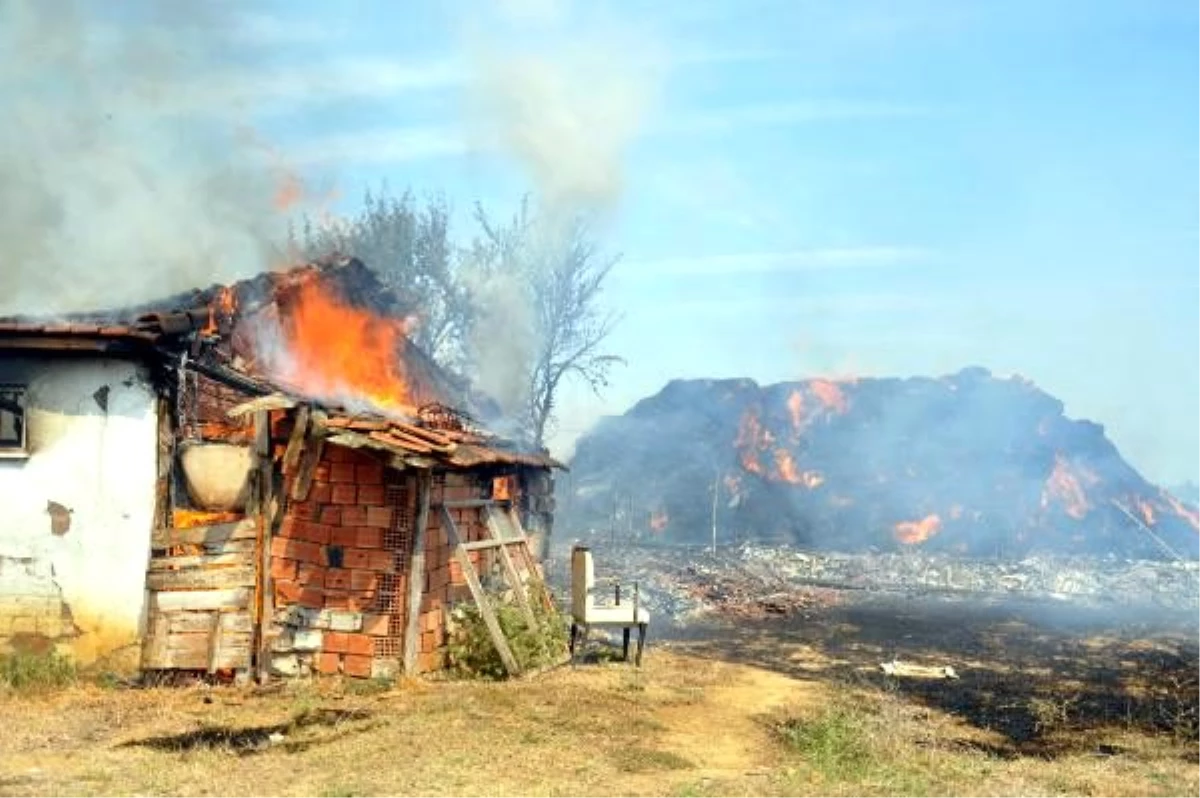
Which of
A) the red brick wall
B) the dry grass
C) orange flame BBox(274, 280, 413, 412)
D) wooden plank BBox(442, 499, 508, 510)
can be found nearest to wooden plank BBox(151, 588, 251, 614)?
the red brick wall

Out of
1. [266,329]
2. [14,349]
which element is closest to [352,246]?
[266,329]

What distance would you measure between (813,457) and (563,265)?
549 inches

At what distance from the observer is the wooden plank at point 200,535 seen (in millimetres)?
12539

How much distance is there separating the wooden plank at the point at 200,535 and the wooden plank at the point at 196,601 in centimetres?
61

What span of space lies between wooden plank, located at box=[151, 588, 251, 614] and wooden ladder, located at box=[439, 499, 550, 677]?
2.74 m

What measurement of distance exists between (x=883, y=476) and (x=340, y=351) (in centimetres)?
2608

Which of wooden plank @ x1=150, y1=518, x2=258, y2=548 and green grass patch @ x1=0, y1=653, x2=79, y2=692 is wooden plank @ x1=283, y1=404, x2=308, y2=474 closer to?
wooden plank @ x1=150, y1=518, x2=258, y2=548

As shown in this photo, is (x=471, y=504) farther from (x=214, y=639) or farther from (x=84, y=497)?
(x=84, y=497)

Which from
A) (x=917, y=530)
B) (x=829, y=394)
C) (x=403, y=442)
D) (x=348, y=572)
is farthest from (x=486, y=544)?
(x=829, y=394)

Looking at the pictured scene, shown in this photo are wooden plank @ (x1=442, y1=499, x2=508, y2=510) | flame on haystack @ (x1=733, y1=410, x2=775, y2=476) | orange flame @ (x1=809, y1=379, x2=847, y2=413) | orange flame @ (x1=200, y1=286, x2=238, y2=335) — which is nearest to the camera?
wooden plank @ (x1=442, y1=499, x2=508, y2=510)

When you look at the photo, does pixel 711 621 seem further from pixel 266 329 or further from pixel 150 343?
pixel 150 343

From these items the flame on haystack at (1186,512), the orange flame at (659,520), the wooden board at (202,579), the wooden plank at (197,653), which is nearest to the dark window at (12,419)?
the wooden board at (202,579)

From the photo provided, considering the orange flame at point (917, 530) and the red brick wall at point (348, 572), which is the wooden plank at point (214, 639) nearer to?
the red brick wall at point (348, 572)

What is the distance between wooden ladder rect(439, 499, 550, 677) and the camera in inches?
503
